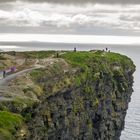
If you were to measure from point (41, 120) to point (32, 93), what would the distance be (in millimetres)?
3733

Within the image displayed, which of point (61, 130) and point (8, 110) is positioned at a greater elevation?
point (8, 110)

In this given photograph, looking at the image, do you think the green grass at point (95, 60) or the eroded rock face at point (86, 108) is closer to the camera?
the eroded rock face at point (86, 108)

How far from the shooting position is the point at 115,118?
10844cm

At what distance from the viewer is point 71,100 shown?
79.8 meters

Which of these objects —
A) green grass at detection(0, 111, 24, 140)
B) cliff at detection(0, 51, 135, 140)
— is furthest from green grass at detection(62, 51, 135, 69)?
green grass at detection(0, 111, 24, 140)

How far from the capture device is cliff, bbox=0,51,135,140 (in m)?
55.1

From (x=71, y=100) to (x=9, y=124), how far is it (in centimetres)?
3283

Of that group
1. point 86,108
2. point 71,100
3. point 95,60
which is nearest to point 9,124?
point 71,100

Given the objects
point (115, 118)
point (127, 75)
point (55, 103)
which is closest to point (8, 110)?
point (55, 103)

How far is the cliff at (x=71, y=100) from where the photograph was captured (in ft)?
181

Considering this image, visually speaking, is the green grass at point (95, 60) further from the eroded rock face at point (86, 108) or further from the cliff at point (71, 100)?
the eroded rock face at point (86, 108)

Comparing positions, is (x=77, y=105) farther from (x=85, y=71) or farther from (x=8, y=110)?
(x=8, y=110)

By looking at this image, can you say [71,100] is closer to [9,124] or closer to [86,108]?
[86,108]

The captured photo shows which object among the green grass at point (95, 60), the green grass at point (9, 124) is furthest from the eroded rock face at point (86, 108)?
the green grass at point (9, 124)
